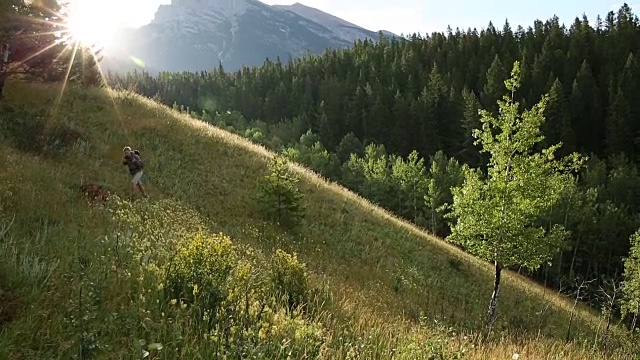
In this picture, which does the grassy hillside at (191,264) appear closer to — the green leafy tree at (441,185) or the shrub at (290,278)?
the shrub at (290,278)

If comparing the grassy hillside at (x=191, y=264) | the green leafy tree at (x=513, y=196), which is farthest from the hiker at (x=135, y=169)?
the green leafy tree at (x=513, y=196)

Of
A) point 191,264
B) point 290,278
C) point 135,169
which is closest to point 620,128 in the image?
point 135,169

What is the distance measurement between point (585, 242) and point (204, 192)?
60.2 meters

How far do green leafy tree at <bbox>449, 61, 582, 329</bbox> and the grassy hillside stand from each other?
110 inches

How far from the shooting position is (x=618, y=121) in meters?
83.4

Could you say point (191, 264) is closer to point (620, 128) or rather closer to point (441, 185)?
point (441, 185)

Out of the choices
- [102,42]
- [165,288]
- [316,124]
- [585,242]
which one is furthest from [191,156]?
[316,124]

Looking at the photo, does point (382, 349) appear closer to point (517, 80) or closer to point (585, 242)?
point (517, 80)

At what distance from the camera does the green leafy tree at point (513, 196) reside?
18.6 meters

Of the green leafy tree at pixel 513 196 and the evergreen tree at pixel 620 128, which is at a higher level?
the evergreen tree at pixel 620 128

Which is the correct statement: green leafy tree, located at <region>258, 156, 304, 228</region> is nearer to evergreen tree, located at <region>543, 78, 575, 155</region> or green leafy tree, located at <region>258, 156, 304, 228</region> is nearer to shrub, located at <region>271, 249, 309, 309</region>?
shrub, located at <region>271, 249, 309, 309</region>

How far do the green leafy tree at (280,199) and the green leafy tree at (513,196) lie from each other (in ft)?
23.0

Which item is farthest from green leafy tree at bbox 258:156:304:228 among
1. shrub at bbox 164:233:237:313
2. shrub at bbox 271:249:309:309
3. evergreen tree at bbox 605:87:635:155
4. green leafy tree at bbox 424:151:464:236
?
evergreen tree at bbox 605:87:635:155

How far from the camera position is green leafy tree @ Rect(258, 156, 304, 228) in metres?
18.7
